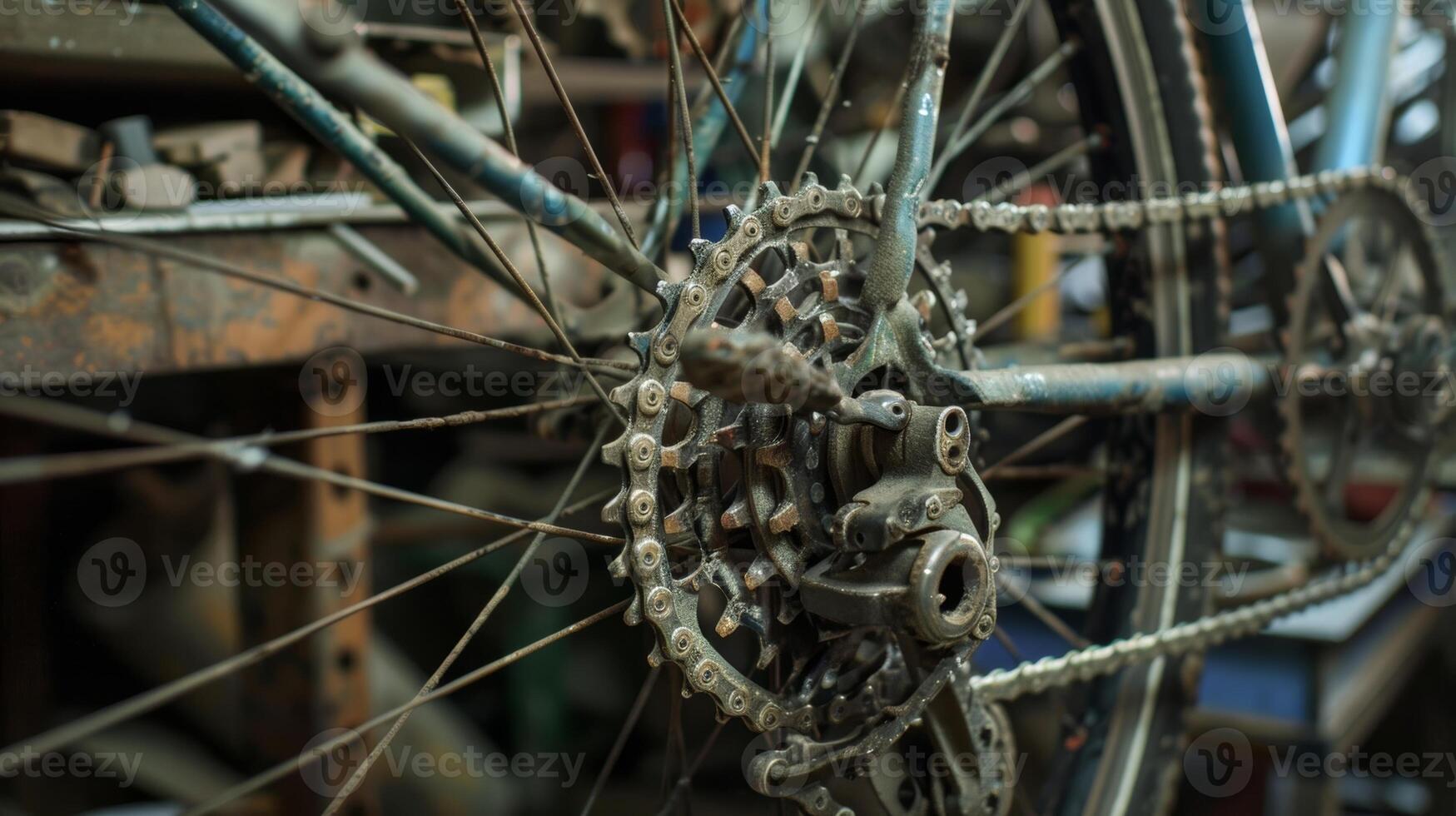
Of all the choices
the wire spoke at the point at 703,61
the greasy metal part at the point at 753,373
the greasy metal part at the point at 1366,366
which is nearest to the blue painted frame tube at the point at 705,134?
the wire spoke at the point at 703,61

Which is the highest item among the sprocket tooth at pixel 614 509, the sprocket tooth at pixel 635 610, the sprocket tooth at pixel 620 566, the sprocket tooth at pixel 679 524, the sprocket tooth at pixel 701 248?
the sprocket tooth at pixel 701 248

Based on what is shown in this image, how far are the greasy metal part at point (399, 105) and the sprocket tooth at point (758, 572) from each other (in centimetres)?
19

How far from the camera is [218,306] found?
955 millimetres

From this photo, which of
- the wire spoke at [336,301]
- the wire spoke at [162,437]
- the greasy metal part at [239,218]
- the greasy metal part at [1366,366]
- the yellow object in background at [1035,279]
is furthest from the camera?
the yellow object in background at [1035,279]

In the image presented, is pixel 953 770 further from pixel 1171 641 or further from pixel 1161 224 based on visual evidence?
pixel 1161 224

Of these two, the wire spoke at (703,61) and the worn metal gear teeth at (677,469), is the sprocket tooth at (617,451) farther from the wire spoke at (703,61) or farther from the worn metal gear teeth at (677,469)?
the wire spoke at (703,61)

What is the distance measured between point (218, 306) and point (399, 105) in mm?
456

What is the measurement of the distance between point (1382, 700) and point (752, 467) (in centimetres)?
126

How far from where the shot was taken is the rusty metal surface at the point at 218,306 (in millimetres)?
854

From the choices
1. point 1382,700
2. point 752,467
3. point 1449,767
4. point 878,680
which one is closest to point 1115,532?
point 878,680

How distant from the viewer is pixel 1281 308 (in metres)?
1.16

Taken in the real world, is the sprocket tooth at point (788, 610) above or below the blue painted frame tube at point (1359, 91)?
below

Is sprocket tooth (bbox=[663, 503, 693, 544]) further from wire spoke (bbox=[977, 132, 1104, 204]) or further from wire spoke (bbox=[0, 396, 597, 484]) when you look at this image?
wire spoke (bbox=[977, 132, 1104, 204])

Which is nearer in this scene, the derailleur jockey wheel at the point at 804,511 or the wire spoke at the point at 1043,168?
the derailleur jockey wheel at the point at 804,511
